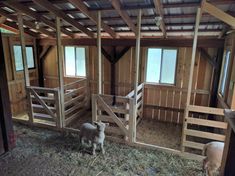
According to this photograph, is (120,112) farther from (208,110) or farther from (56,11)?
(56,11)

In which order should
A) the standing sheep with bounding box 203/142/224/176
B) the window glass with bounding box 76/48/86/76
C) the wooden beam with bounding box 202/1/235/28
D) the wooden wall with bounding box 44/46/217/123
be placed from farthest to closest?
the window glass with bounding box 76/48/86/76 → the wooden wall with bounding box 44/46/217/123 → the wooden beam with bounding box 202/1/235/28 → the standing sheep with bounding box 203/142/224/176

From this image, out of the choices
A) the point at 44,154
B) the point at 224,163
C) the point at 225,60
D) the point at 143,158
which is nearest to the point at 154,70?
the point at 225,60

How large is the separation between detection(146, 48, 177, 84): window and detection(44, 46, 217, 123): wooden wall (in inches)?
5.5

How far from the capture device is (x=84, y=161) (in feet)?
10.3

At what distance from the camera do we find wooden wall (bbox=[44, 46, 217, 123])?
4582 mm

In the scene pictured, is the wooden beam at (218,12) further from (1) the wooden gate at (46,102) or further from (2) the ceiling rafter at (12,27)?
(2) the ceiling rafter at (12,27)

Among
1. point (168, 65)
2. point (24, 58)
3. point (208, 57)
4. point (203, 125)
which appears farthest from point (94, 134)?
point (208, 57)

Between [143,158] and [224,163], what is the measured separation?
2.35 meters

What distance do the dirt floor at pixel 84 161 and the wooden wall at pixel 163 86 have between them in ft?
6.23

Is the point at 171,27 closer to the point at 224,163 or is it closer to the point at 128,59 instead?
the point at 128,59

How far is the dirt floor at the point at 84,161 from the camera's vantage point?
2.87 metres

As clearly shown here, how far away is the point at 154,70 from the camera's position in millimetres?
5004

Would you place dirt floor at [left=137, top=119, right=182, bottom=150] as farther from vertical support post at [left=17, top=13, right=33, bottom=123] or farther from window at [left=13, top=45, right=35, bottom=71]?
window at [left=13, top=45, right=35, bottom=71]

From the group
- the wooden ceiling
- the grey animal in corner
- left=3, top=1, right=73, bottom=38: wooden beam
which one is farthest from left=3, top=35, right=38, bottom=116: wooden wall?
the grey animal in corner
